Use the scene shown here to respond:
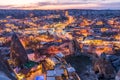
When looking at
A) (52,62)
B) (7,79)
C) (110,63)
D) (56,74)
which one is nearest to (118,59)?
(110,63)

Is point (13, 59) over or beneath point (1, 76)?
beneath

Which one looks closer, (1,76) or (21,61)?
(1,76)

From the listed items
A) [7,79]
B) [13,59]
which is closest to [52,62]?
[13,59]

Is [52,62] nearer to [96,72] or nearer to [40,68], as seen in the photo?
[40,68]

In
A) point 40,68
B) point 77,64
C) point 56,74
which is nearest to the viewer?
point 56,74

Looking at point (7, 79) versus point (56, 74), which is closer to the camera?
point (7, 79)

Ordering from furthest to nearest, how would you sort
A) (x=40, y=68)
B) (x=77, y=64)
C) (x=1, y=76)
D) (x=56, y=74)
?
(x=77, y=64) < (x=40, y=68) < (x=56, y=74) < (x=1, y=76)

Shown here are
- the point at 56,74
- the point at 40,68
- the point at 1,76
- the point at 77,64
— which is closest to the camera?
the point at 1,76

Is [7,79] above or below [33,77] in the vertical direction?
above

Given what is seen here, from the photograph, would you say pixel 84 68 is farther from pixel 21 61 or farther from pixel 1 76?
pixel 1 76
